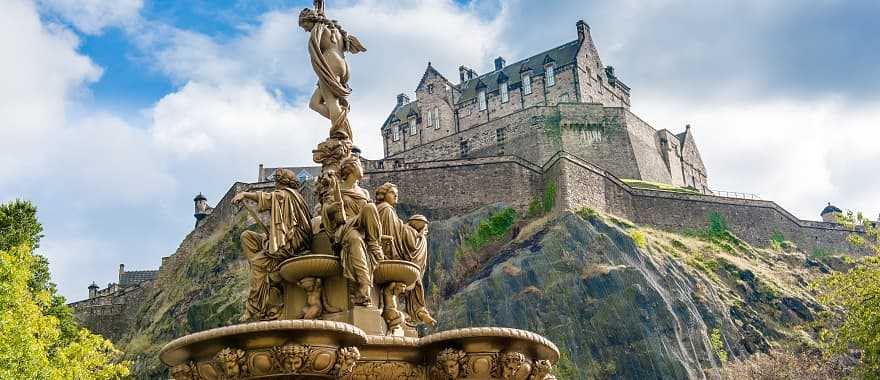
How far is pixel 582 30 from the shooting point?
6875 cm

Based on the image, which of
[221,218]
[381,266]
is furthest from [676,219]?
[381,266]

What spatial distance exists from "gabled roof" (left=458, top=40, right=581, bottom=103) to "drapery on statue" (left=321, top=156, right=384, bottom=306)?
191 feet

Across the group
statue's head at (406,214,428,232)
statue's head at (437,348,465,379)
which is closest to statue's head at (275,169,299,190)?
statue's head at (406,214,428,232)

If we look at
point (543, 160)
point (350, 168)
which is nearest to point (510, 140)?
point (543, 160)

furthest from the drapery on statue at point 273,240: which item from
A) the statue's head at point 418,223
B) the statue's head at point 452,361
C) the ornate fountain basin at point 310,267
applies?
the statue's head at point 452,361

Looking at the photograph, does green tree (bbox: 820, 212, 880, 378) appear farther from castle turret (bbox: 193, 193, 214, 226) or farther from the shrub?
castle turret (bbox: 193, 193, 214, 226)

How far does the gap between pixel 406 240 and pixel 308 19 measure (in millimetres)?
2942

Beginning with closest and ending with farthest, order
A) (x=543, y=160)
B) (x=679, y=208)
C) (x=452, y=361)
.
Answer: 1. (x=452, y=361)
2. (x=679, y=208)
3. (x=543, y=160)

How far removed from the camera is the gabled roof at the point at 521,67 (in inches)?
2633

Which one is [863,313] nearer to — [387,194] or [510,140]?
[387,194]

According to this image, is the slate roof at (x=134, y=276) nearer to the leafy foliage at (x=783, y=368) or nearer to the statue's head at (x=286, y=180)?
the leafy foliage at (x=783, y=368)

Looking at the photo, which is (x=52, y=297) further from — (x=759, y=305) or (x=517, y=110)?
(x=517, y=110)

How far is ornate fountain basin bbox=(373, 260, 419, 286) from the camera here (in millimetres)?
8844

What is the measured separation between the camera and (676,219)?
5400 centimetres
